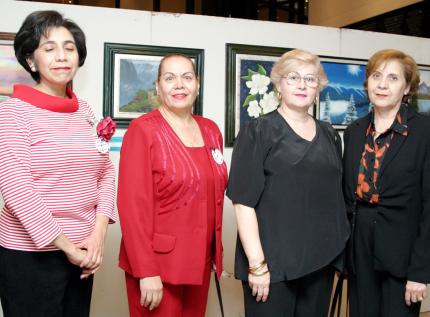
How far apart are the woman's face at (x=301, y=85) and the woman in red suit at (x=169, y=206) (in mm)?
399

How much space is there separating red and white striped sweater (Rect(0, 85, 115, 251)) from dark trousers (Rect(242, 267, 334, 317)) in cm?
68

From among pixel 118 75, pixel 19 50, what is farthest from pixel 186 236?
pixel 118 75

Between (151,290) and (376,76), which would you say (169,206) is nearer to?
(151,290)

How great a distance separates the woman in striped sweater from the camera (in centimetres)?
148

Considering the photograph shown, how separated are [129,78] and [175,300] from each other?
5.00 feet

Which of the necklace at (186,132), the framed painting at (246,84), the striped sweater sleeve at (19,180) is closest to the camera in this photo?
the striped sweater sleeve at (19,180)

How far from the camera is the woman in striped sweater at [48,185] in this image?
148 centimetres

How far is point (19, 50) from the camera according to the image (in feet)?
5.34

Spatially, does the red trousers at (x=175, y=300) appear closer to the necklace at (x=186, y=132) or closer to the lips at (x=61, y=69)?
the necklace at (x=186, y=132)

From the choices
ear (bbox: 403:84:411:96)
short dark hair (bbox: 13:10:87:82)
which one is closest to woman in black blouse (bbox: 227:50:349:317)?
ear (bbox: 403:84:411:96)

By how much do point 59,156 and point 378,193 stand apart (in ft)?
3.93

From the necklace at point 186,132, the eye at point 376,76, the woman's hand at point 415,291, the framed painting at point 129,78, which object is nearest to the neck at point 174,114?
the necklace at point 186,132

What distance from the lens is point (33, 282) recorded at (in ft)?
4.95

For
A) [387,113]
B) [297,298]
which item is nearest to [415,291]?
[297,298]
